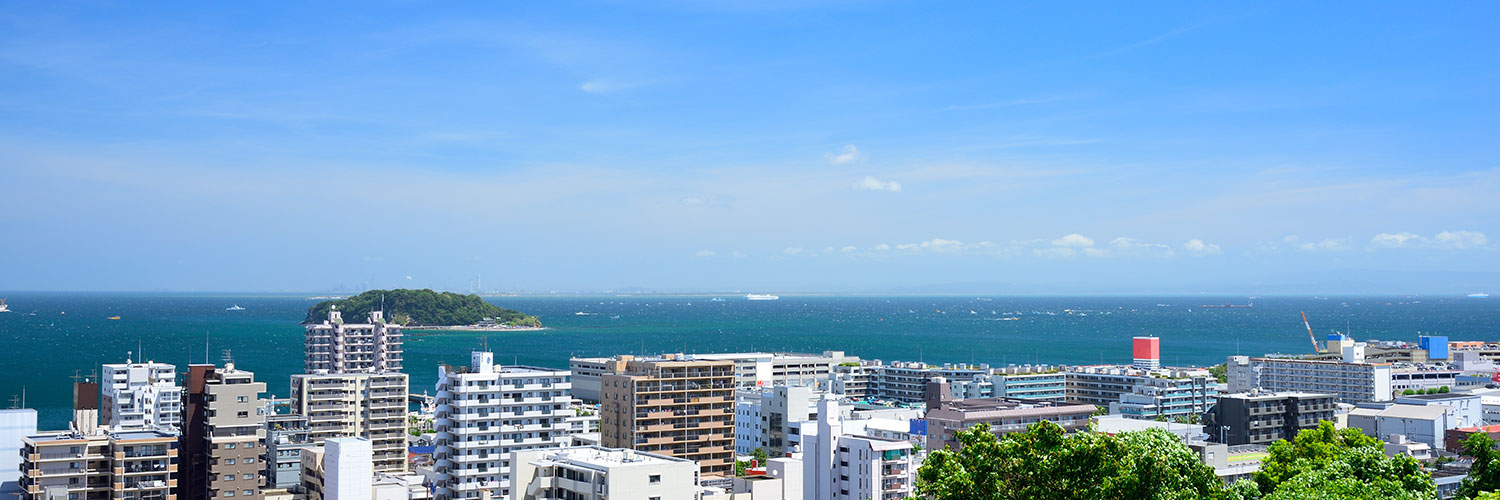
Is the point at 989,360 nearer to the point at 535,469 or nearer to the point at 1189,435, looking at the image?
the point at 1189,435

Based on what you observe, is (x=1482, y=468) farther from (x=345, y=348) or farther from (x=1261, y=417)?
(x=345, y=348)

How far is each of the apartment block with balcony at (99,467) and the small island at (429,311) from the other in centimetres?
12835

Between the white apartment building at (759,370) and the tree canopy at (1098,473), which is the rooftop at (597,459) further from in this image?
the white apartment building at (759,370)

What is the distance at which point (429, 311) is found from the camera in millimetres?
161125

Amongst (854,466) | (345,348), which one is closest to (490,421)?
(854,466)

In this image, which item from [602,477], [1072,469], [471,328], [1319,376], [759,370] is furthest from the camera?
[471,328]

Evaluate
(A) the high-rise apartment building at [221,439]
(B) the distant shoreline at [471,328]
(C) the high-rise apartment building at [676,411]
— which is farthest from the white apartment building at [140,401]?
(B) the distant shoreline at [471,328]

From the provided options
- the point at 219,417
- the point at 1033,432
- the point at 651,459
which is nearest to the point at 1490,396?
the point at 651,459

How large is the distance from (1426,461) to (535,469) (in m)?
27.8

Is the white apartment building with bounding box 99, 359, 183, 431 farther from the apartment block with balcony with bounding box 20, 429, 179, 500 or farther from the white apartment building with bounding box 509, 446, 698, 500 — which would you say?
the white apartment building with bounding box 509, 446, 698, 500

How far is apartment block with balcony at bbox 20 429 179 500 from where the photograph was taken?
29947 mm

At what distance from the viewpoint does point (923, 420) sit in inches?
1722

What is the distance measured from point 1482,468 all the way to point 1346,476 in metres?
1.82

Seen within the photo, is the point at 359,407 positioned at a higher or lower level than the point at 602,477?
lower
